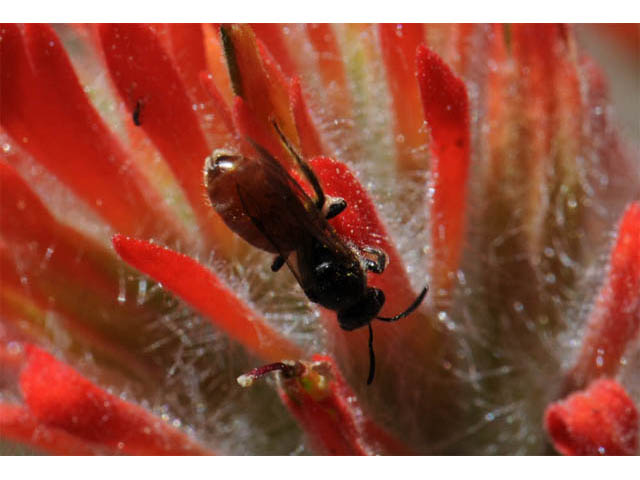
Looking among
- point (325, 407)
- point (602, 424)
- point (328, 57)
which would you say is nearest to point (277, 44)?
point (328, 57)

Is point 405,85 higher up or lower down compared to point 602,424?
higher up

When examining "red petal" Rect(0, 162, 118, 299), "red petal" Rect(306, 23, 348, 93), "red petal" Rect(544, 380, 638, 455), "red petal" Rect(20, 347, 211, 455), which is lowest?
"red petal" Rect(544, 380, 638, 455)

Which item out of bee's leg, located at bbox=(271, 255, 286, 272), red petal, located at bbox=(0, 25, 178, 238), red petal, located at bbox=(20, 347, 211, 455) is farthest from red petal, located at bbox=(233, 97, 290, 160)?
red petal, located at bbox=(20, 347, 211, 455)

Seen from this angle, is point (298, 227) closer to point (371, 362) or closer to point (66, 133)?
point (371, 362)

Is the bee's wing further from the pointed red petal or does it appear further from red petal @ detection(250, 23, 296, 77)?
red petal @ detection(250, 23, 296, 77)

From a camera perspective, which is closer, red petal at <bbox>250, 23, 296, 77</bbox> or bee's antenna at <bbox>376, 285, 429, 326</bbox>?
bee's antenna at <bbox>376, 285, 429, 326</bbox>

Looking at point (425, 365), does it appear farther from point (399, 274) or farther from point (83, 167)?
point (83, 167)

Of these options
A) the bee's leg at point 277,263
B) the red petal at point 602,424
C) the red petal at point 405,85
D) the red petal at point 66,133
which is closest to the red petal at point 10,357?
the red petal at point 66,133

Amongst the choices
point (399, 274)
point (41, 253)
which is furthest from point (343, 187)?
point (41, 253)
